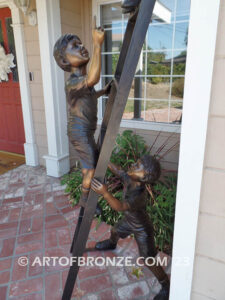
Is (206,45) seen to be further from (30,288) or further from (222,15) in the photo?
(30,288)

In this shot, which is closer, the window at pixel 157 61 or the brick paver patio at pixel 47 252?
the brick paver patio at pixel 47 252

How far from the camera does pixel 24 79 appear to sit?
3.75m

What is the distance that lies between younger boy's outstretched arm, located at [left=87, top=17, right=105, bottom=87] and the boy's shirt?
0.20ft

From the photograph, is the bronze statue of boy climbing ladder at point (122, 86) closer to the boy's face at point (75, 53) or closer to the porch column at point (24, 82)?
the boy's face at point (75, 53)

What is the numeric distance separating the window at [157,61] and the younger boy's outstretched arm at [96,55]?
237 cm

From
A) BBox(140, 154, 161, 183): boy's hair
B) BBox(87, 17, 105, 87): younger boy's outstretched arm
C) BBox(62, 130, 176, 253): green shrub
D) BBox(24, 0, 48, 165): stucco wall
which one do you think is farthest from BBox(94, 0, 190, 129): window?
BBox(87, 17, 105, 87): younger boy's outstretched arm

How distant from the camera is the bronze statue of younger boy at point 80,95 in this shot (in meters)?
1.27

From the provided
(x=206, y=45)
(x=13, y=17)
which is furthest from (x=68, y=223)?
(x=13, y=17)

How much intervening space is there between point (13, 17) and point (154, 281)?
4.02m

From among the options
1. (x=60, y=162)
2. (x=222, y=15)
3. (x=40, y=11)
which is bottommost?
(x=60, y=162)

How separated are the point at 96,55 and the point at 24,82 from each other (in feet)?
9.94

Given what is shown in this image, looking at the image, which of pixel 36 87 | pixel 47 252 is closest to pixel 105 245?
pixel 47 252

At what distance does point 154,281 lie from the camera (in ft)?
6.15

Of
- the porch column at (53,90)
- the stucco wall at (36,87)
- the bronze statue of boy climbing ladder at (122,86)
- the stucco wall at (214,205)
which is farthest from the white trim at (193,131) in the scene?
the stucco wall at (36,87)
